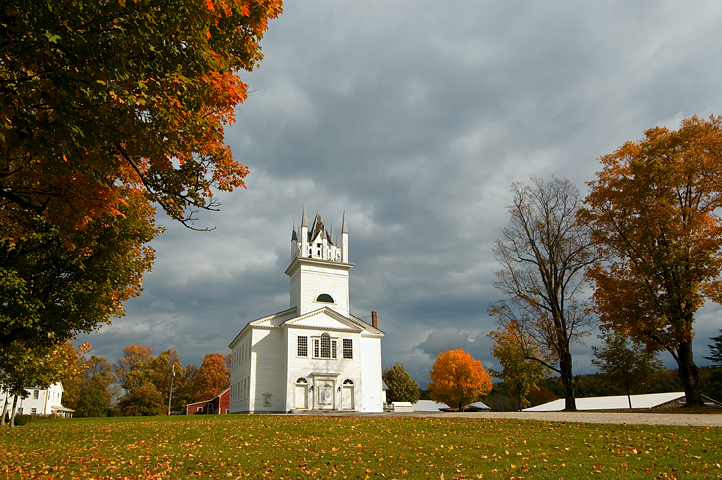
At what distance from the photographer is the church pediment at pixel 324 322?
141ft

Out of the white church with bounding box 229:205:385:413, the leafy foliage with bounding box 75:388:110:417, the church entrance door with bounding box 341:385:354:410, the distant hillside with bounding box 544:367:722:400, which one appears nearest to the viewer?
the white church with bounding box 229:205:385:413

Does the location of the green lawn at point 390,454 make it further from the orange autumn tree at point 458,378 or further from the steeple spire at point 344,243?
the orange autumn tree at point 458,378

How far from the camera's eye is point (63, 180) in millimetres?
7141

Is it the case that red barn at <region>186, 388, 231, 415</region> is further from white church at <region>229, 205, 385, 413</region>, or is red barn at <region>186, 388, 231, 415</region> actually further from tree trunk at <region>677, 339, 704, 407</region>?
tree trunk at <region>677, 339, 704, 407</region>

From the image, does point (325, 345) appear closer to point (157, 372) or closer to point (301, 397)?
point (301, 397)

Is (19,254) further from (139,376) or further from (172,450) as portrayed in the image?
(139,376)

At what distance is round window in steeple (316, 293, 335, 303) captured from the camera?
159ft

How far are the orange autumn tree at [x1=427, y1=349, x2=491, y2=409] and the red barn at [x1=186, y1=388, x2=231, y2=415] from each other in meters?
27.7

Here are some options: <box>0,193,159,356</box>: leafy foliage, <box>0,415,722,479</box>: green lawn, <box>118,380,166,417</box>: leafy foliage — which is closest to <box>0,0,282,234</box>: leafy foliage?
<box>0,415,722,479</box>: green lawn

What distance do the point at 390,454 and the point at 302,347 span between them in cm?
3344

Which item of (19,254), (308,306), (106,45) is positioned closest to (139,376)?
(308,306)

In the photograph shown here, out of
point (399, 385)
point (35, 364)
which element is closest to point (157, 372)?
point (399, 385)

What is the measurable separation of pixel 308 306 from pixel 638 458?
40369 millimetres

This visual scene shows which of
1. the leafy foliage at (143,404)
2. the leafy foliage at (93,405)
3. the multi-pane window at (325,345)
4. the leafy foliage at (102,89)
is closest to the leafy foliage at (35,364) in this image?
the leafy foliage at (102,89)
